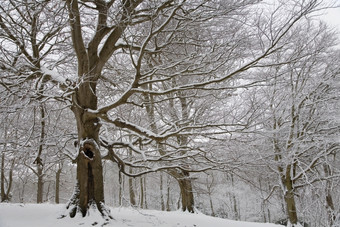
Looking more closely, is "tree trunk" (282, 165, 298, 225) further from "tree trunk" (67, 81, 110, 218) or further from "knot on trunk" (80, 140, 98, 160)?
"knot on trunk" (80, 140, 98, 160)

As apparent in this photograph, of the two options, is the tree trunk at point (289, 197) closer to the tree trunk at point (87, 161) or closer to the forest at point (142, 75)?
the forest at point (142, 75)

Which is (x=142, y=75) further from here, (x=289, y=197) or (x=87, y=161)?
(x=289, y=197)

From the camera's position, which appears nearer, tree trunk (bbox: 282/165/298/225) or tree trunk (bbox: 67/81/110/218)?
tree trunk (bbox: 67/81/110/218)

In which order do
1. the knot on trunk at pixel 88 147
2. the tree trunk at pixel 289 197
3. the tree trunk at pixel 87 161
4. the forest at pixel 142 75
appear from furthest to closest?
the tree trunk at pixel 289 197
the knot on trunk at pixel 88 147
the tree trunk at pixel 87 161
the forest at pixel 142 75

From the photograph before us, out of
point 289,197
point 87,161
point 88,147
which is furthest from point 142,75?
point 289,197

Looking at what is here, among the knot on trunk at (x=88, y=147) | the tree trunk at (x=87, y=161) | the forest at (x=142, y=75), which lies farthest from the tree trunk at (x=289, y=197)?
the knot on trunk at (x=88, y=147)

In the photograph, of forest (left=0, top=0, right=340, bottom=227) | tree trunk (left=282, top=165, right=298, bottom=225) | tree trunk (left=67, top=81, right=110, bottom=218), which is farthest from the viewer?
tree trunk (left=282, top=165, right=298, bottom=225)

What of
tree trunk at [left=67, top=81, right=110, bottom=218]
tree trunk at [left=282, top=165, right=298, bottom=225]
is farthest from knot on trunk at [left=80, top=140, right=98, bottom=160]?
tree trunk at [left=282, top=165, right=298, bottom=225]

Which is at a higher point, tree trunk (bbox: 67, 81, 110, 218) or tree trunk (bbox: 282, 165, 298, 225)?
tree trunk (bbox: 67, 81, 110, 218)

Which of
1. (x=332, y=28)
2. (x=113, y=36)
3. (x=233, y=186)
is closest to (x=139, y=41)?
(x=113, y=36)

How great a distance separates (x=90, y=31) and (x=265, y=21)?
393 centimetres

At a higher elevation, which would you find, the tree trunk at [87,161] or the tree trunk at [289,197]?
the tree trunk at [87,161]

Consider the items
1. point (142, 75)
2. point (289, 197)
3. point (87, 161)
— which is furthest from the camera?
point (289, 197)

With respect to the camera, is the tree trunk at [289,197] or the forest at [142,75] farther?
the tree trunk at [289,197]
